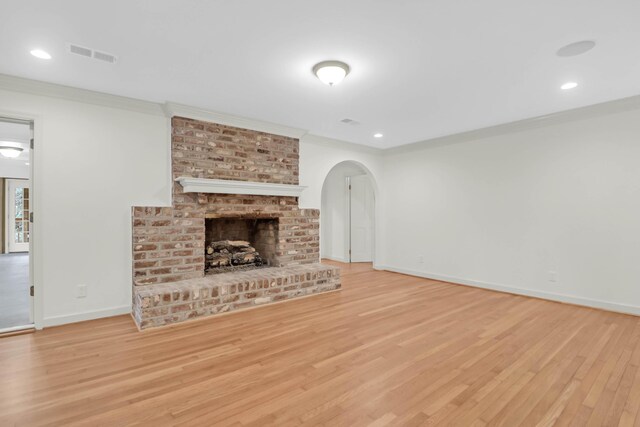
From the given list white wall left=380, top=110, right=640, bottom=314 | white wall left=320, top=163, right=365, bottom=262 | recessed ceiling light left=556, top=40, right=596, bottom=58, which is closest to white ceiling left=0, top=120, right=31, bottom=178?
recessed ceiling light left=556, top=40, right=596, bottom=58

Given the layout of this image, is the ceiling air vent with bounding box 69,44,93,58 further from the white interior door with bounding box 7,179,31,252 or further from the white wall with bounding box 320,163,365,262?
the white interior door with bounding box 7,179,31,252

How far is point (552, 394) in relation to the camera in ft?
6.46

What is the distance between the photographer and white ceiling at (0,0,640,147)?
2.00 m

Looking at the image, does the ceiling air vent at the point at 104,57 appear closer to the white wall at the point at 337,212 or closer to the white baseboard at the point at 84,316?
the white baseboard at the point at 84,316

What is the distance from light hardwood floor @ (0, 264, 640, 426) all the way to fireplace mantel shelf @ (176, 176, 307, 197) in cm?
155

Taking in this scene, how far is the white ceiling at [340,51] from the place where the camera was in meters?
2.00

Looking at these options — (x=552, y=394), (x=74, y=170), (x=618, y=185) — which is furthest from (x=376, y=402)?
(x=618, y=185)

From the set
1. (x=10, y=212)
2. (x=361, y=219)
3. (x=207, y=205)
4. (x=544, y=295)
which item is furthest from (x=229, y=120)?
(x=10, y=212)

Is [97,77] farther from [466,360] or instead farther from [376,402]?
[466,360]

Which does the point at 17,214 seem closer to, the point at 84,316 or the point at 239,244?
the point at 84,316

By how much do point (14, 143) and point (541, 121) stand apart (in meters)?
9.08

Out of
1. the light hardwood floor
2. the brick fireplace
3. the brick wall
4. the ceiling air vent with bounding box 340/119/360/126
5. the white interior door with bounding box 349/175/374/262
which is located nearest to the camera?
the light hardwood floor

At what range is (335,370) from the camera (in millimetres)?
2244

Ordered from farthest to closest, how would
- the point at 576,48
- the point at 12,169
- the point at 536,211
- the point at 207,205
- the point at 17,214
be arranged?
the point at 17,214 → the point at 12,169 → the point at 536,211 → the point at 207,205 → the point at 576,48
